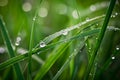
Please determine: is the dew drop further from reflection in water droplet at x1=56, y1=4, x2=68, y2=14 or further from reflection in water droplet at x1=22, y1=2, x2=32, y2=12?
reflection in water droplet at x1=56, y1=4, x2=68, y2=14

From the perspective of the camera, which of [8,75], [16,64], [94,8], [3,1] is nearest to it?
[16,64]

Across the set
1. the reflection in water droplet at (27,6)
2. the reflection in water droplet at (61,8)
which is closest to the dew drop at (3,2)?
the reflection in water droplet at (27,6)

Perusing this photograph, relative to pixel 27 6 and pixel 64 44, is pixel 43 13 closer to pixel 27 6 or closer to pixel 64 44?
pixel 27 6

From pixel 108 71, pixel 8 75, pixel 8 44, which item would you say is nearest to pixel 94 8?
pixel 108 71

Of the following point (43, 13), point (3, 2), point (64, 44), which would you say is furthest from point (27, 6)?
point (64, 44)

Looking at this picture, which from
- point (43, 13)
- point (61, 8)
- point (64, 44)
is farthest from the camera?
point (43, 13)

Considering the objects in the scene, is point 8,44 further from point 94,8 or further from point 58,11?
point 58,11

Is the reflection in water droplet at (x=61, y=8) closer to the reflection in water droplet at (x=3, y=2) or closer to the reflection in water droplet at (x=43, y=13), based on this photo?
the reflection in water droplet at (x=43, y=13)

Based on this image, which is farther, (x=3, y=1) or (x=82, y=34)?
(x=3, y=1)

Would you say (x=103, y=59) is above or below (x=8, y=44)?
below

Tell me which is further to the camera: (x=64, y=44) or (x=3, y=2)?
(x=3, y=2)

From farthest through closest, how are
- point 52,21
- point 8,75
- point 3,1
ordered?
point 3,1
point 52,21
point 8,75
